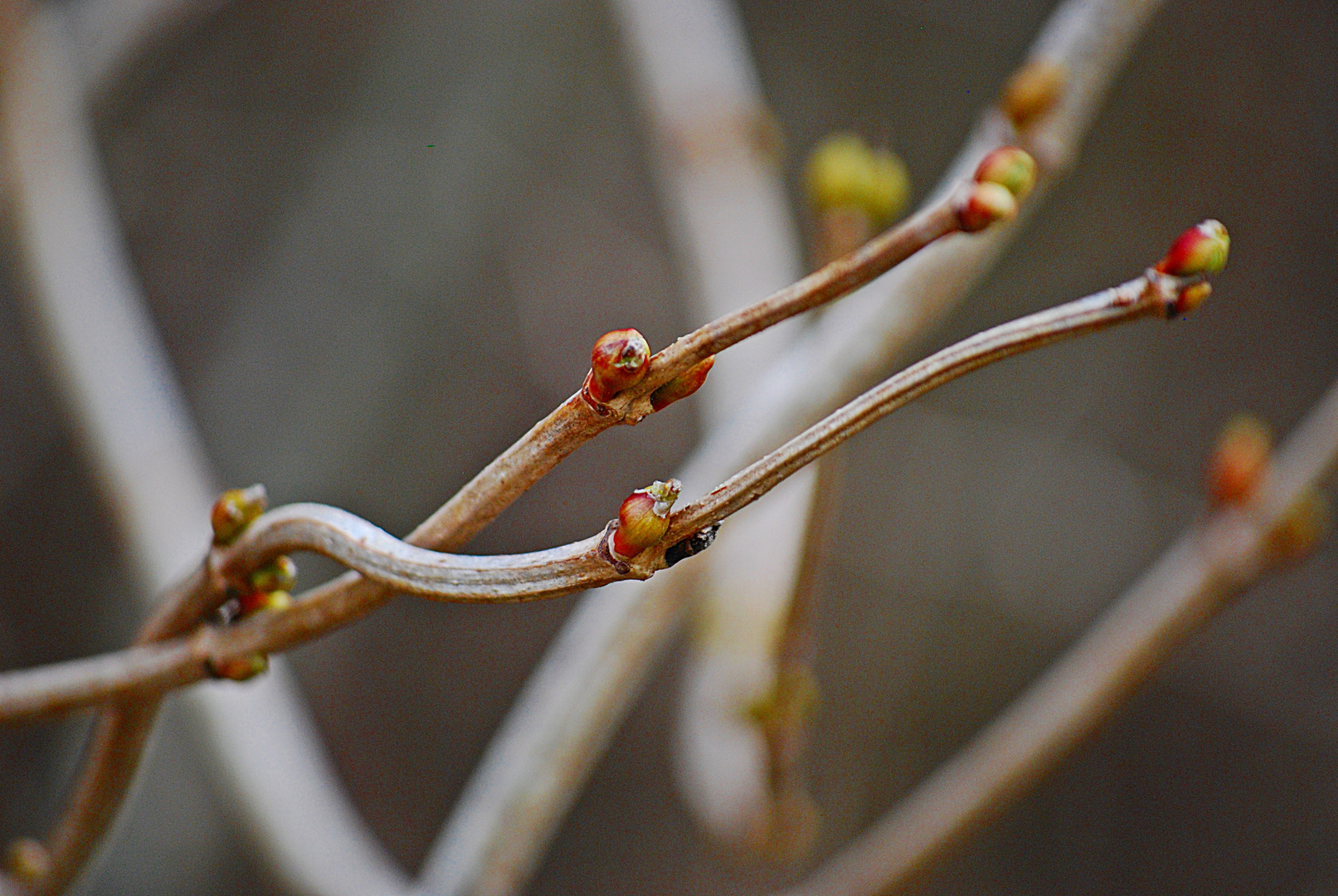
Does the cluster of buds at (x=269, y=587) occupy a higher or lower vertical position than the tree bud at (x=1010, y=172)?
lower

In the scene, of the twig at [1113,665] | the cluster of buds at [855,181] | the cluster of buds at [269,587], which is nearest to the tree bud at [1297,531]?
the twig at [1113,665]

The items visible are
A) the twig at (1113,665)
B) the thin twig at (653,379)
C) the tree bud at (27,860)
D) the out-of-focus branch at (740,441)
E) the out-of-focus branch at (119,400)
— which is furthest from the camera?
the out-of-focus branch at (119,400)

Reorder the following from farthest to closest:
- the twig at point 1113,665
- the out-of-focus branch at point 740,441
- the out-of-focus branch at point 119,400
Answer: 1. the out-of-focus branch at point 119,400
2. the twig at point 1113,665
3. the out-of-focus branch at point 740,441

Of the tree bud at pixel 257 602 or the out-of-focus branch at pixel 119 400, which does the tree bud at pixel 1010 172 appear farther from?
the out-of-focus branch at pixel 119 400

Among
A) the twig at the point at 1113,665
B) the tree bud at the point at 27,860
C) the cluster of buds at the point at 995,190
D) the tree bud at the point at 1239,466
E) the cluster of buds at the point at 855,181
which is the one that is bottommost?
the twig at the point at 1113,665

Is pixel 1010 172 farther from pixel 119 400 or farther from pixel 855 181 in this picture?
pixel 119 400

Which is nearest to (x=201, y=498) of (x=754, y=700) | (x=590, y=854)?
(x=754, y=700)

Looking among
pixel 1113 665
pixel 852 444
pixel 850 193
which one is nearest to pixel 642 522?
pixel 850 193

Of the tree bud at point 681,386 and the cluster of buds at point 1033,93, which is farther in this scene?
the cluster of buds at point 1033,93
